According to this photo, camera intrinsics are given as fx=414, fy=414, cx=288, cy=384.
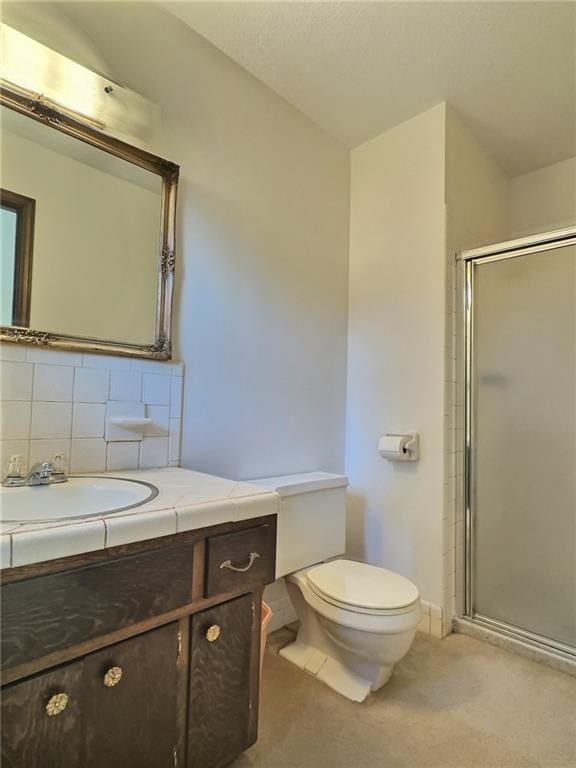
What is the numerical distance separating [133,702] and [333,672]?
957 mm

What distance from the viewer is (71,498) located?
1137mm

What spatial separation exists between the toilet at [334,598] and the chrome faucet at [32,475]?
0.77 m

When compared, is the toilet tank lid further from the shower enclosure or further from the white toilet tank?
the shower enclosure

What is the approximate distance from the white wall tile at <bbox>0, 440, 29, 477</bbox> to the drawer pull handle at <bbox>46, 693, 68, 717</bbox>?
63cm

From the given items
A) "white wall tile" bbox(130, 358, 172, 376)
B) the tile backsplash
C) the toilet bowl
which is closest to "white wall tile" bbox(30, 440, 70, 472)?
the tile backsplash

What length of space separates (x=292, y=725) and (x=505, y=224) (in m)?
2.86

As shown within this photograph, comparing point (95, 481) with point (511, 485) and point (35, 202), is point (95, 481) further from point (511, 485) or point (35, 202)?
point (511, 485)

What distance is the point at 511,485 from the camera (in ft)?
6.59

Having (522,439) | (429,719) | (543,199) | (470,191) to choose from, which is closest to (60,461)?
(429,719)

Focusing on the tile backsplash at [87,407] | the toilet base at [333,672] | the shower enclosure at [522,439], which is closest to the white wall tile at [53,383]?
the tile backsplash at [87,407]

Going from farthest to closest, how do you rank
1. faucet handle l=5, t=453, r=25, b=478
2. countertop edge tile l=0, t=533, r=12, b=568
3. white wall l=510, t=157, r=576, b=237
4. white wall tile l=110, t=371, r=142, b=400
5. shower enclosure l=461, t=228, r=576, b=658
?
1. white wall l=510, t=157, r=576, b=237
2. shower enclosure l=461, t=228, r=576, b=658
3. white wall tile l=110, t=371, r=142, b=400
4. faucet handle l=5, t=453, r=25, b=478
5. countertop edge tile l=0, t=533, r=12, b=568

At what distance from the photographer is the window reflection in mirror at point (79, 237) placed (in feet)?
4.03

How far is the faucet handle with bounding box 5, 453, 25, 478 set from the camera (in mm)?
1148

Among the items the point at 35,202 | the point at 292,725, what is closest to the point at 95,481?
the point at 35,202
